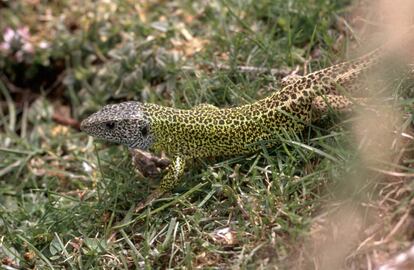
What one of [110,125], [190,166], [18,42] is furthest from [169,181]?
[18,42]

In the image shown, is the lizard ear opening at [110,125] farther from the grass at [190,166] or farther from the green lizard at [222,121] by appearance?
the grass at [190,166]

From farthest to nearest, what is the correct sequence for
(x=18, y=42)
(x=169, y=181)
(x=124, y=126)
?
(x=18, y=42), (x=124, y=126), (x=169, y=181)

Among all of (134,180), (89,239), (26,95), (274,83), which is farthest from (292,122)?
(26,95)

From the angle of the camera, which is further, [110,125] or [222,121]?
[110,125]

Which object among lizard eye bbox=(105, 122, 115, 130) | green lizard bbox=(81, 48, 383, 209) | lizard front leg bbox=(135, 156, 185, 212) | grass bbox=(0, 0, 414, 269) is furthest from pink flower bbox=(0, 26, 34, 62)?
lizard front leg bbox=(135, 156, 185, 212)

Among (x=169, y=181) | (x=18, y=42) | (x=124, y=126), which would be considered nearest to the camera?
(x=169, y=181)

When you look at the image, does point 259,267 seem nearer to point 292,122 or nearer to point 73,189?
point 292,122

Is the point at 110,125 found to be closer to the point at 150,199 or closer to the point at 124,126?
the point at 124,126

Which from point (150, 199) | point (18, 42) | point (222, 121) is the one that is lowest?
point (150, 199)
